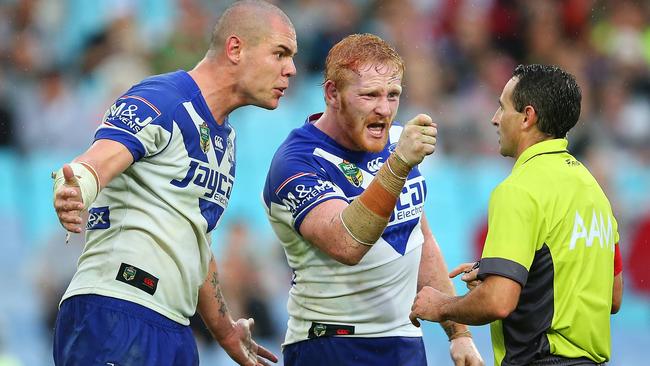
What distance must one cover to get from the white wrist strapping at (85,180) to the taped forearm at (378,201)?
3.81ft

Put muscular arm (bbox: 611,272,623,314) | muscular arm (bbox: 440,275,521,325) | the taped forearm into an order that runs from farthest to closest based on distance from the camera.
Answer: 1. muscular arm (bbox: 611,272,623,314)
2. the taped forearm
3. muscular arm (bbox: 440,275,521,325)

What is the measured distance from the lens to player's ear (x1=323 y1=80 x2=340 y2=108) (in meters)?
5.82

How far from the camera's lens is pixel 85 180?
4.68 m

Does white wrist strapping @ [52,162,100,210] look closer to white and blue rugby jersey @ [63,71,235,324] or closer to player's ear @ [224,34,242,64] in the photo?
white and blue rugby jersey @ [63,71,235,324]

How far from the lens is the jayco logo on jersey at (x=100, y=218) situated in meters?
5.27

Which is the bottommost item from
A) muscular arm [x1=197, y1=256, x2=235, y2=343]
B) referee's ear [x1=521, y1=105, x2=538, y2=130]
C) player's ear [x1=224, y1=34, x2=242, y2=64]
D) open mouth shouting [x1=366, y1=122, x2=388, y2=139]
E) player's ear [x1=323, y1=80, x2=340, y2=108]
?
muscular arm [x1=197, y1=256, x2=235, y2=343]

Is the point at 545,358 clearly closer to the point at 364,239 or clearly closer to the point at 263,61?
the point at 364,239

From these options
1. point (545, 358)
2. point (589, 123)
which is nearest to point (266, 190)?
point (545, 358)

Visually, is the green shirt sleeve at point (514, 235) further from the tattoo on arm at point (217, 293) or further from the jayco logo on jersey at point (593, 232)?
the tattoo on arm at point (217, 293)

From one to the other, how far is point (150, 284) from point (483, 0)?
9.36 metres

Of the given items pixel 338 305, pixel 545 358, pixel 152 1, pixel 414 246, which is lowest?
pixel 545 358

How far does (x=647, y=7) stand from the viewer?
14.0m

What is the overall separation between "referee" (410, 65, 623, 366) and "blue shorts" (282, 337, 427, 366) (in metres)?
0.59

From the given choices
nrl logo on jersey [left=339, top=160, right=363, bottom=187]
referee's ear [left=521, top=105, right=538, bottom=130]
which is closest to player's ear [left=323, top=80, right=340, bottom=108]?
nrl logo on jersey [left=339, top=160, right=363, bottom=187]
